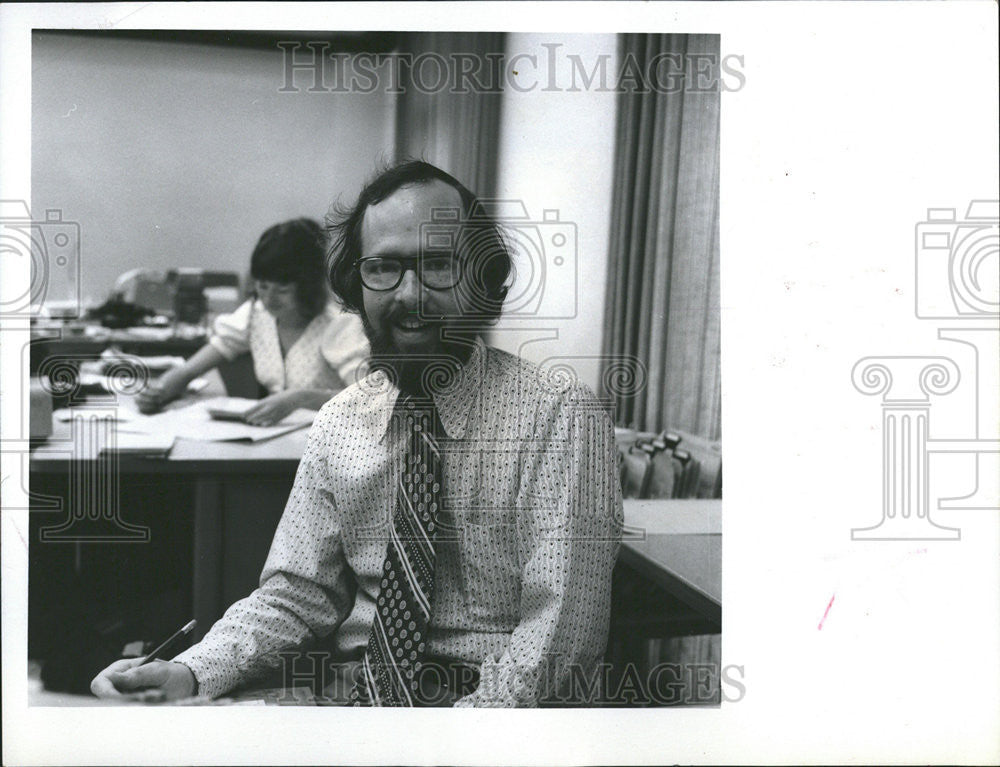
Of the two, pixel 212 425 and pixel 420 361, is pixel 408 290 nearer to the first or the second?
pixel 420 361

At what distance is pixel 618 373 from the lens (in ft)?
6.95

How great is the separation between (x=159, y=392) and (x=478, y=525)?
0.68 m

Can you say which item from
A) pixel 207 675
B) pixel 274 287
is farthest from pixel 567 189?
pixel 207 675

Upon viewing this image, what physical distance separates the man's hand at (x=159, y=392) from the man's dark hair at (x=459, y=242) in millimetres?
363

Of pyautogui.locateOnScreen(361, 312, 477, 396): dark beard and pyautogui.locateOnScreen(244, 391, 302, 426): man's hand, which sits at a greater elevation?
pyautogui.locateOnScreen(361, 312, 477, 396): dark beard

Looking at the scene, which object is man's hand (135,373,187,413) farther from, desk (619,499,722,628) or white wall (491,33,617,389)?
desk (619,499,722,628)

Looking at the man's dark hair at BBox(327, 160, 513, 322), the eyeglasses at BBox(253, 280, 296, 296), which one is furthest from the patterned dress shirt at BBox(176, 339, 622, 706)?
the eyeglasses at BBox(253, 280, 296, 296)

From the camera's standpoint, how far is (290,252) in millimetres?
2111

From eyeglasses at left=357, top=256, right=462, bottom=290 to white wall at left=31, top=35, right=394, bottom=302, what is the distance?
139 millimetres

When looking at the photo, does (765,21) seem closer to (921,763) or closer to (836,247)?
(836,247)

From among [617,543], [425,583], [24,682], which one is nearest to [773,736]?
[617,543]

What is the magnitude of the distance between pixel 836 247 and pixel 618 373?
1.68 ft

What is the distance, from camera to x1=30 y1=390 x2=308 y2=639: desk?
2.12m

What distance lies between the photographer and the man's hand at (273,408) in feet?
6.95
